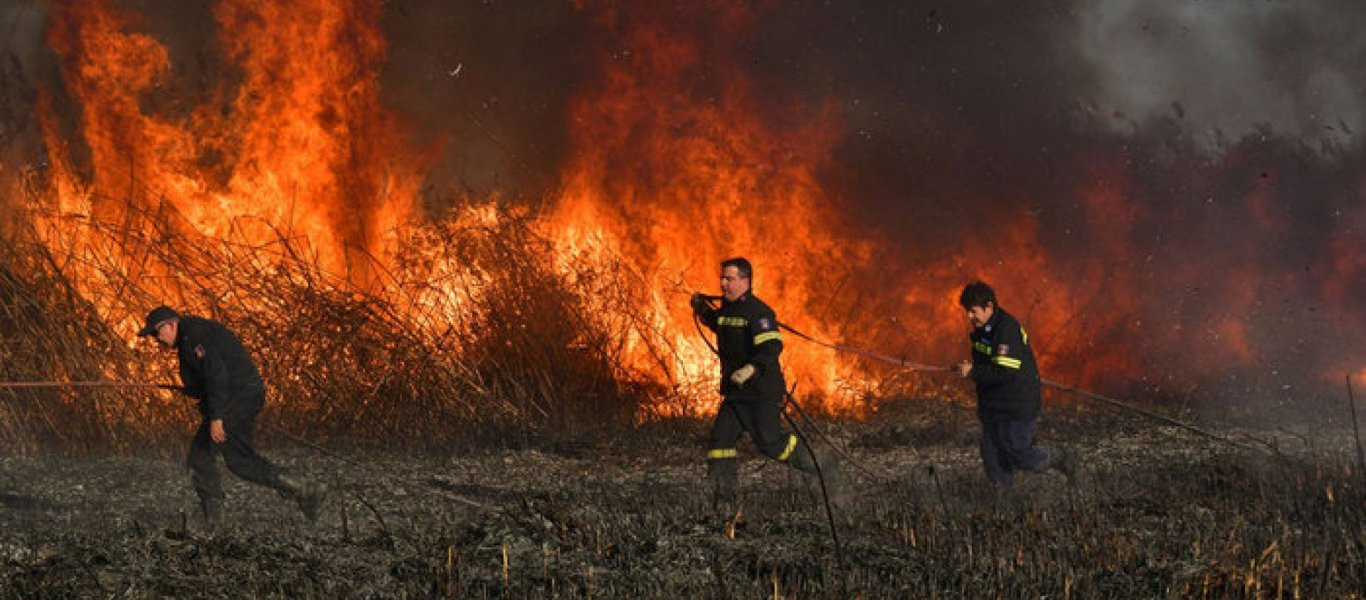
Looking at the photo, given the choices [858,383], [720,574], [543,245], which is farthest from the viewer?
[858,383]

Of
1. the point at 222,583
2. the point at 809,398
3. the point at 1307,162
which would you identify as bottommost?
the point at 222,583

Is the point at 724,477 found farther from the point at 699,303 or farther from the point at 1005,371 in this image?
the point at 1005,371

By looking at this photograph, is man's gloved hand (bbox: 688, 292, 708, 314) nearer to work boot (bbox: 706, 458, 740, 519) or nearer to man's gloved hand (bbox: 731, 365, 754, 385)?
man's gloved hand (bbox: 731, 365, 754, 385)

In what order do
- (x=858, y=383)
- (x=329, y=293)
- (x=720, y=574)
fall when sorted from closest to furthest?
(x=720, y=574), (x=329, y=293), (x=858, y=383)

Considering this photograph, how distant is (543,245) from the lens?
1270cm

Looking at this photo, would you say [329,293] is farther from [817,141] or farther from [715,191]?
[817,141]

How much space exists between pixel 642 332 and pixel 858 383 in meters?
2.32

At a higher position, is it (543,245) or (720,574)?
(543,245)

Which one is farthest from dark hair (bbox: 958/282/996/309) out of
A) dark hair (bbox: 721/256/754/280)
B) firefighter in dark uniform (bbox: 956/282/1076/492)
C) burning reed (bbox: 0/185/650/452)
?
burning reed (bbox: 0/185/650/452)

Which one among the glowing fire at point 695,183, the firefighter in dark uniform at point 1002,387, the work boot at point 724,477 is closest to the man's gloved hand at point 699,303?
the work boot at point 724,477

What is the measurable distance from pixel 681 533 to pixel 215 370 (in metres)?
2.72

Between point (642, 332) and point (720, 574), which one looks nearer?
point (720, 574)

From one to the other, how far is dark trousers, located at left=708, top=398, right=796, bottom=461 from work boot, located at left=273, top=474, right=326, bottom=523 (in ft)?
7.44

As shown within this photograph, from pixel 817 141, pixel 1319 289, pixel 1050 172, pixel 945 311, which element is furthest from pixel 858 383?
pixel 1319 289
